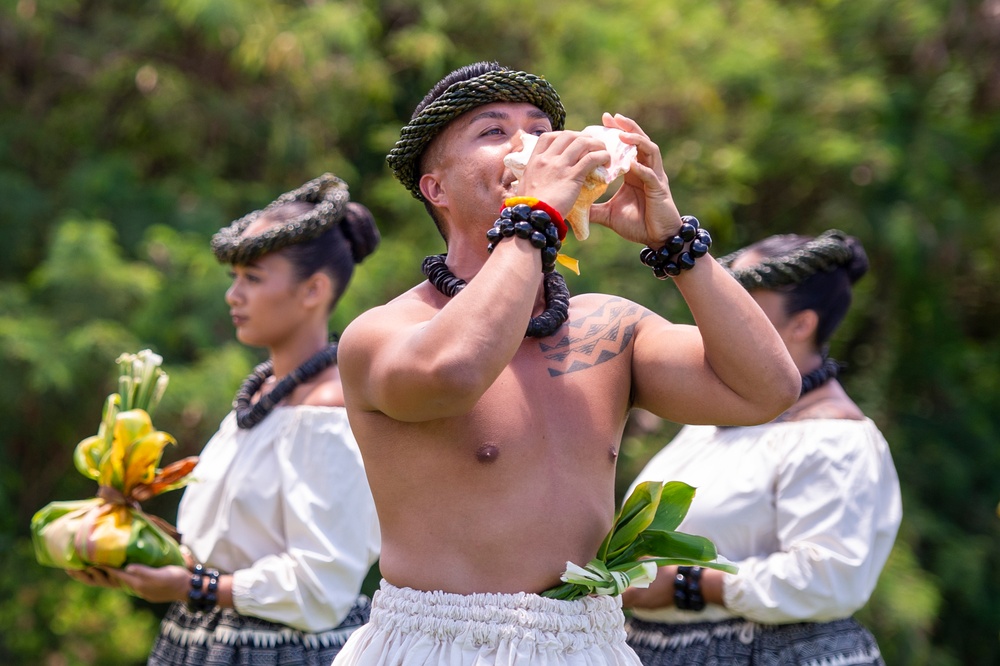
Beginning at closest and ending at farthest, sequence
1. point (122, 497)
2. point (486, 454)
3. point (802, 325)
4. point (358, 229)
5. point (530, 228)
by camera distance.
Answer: point (530, 228) < point (486, 454) < point (122, 497) < point (802, 325) < point (358, 229)

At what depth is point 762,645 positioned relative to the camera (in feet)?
11.0

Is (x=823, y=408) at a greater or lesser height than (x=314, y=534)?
lesser

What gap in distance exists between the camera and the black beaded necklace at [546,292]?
2.25 metres

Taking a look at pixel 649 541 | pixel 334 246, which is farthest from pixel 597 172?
pixel 334 246

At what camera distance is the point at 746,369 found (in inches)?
84.4

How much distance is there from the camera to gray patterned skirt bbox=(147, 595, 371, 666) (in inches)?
132

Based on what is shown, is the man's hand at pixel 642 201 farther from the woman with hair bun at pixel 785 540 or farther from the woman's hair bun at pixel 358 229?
the woman's hair bun at pixel 358 229

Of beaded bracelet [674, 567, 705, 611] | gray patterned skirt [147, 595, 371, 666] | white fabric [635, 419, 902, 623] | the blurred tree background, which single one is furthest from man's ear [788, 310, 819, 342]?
the blurred tree background

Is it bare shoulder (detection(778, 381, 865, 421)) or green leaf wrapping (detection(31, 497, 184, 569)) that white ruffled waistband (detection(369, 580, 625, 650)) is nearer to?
green leaf wrapping (detection(31, 497, 184, 569))

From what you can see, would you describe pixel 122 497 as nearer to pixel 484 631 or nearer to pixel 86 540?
pixel 86 540

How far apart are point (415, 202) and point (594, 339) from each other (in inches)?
187

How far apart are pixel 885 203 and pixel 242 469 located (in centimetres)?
522

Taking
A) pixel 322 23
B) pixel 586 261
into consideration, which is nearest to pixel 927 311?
pixel 586 261

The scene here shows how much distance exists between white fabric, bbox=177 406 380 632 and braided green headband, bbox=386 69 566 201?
48.0 inches
